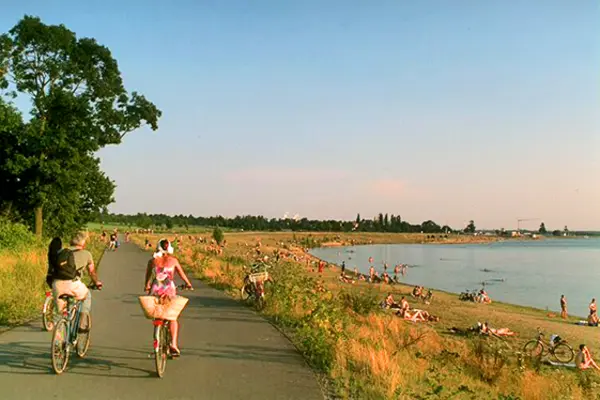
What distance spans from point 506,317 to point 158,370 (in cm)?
2708

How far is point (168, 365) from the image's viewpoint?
25.9 feet

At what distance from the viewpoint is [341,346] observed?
8766mm

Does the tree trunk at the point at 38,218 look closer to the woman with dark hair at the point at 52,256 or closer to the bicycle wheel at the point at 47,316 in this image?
the bicycle wheel at the point at 47,316

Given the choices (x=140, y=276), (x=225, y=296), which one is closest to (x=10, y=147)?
(x=140, y=276)

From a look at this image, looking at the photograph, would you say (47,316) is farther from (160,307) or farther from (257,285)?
(257,285)

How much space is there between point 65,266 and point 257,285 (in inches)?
287

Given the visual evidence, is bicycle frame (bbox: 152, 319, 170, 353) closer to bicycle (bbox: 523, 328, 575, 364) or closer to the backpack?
the backpack

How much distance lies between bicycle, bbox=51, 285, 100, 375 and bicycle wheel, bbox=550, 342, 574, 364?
1522 cm

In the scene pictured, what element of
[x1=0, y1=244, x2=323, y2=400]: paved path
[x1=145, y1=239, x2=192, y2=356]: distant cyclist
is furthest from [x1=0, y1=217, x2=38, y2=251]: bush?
[x1=145, y1=239, x2=192, y2=356]: distant cyclist

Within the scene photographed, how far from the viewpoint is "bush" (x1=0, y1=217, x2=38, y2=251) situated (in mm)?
21875

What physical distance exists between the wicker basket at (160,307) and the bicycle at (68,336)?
1.05 meters

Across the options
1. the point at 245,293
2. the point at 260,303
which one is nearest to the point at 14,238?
the point at 245,293

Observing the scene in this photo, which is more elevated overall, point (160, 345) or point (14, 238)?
point (14, 238)

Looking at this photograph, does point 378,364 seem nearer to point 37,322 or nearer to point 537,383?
point 537,383
